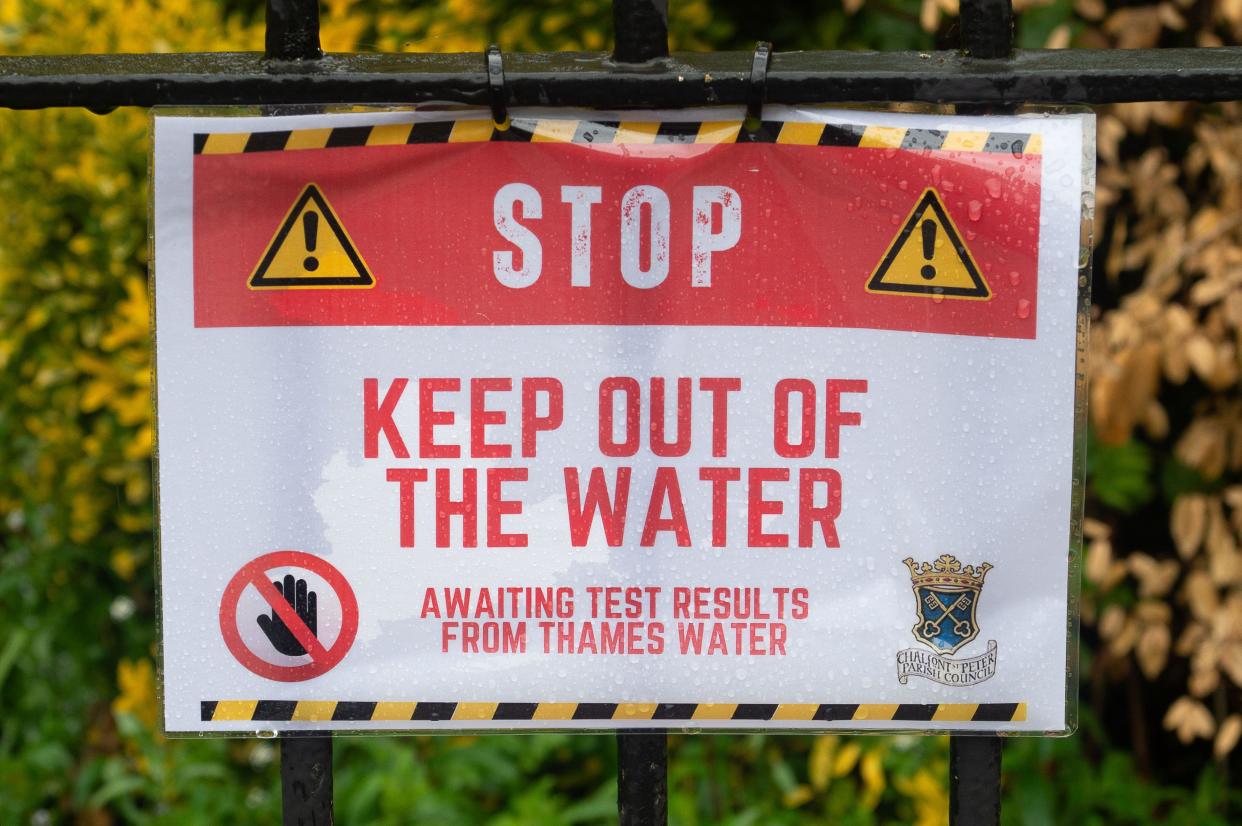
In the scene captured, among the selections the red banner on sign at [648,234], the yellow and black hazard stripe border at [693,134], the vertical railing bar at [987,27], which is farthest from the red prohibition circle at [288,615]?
the vertical railing bar at [987,27]

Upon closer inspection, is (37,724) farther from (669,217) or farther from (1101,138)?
(1101,138)

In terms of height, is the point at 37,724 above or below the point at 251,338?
below

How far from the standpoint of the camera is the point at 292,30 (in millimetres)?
1126

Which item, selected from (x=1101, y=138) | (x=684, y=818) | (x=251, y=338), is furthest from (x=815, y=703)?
(x=1101, y=138)

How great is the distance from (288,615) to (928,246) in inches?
27.4

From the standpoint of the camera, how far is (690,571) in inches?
45.1

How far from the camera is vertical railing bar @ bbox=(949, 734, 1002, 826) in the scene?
1.20m

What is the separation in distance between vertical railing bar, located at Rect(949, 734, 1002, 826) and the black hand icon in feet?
2.09

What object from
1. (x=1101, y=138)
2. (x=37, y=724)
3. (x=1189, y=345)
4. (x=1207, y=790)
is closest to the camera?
(x=1189, y=345)

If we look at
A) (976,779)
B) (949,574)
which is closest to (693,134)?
(949,574)

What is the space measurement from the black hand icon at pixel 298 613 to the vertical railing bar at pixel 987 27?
2.64 ft

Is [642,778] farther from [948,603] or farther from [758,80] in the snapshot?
[758,80]

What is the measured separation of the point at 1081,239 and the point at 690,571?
18.7 inches

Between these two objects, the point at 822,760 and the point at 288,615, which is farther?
the point at 822,760
